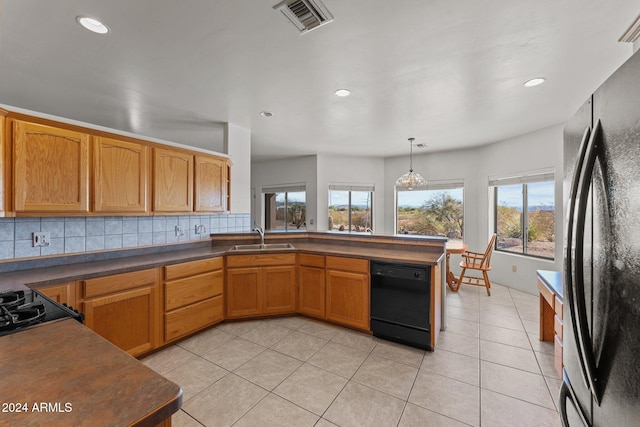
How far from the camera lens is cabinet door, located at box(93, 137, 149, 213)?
229cm

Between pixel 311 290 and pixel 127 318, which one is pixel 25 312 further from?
pixel 311 290

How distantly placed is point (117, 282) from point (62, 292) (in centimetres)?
33

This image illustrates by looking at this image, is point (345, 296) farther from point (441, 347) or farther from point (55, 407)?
point (55, 407)

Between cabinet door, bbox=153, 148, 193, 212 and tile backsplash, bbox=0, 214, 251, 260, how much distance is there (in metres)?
0.31

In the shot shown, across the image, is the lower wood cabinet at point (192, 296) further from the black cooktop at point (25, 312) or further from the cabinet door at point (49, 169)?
the black cooktop at point (25, 312)

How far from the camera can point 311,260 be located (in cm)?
304

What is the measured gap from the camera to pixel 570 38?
6.00 feet

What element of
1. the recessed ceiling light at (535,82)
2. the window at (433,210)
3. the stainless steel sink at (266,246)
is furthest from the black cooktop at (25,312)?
the window at (433,210)

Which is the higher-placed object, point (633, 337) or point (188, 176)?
point (188, 176)

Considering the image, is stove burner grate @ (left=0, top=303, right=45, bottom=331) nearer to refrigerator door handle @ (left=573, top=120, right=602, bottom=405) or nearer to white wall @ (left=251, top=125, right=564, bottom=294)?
refrigerator door handle @ (left=573, top=120, right=602, bottom=405)

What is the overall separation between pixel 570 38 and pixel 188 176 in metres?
3.56

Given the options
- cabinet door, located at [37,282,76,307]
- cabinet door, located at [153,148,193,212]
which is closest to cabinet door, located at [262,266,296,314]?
cabinet door, located at [153,148,193,212]

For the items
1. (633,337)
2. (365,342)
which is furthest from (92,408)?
(365,342)

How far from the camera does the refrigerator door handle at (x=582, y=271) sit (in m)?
0.72
